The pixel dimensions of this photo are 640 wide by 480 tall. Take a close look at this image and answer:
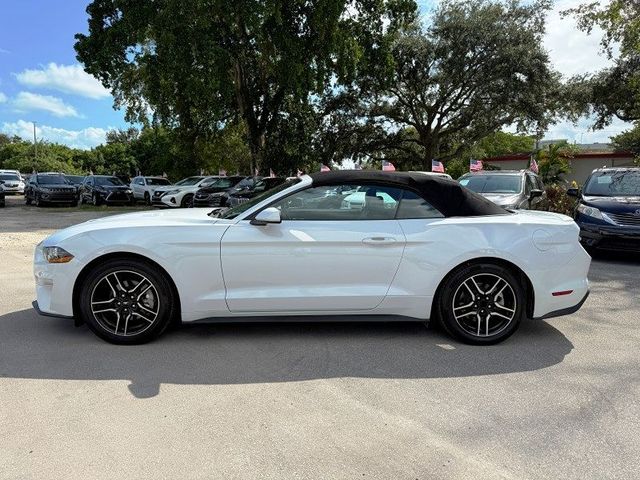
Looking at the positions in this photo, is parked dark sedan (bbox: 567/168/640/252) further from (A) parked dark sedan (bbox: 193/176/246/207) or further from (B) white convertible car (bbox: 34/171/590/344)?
(A) parked dark sedan (bbox: 193/176/246/207)

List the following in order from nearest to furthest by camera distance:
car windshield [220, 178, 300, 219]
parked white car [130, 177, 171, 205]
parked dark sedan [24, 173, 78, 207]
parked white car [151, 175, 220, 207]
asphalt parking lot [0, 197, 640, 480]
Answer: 1. asphalt parking lot [0, 197, 640, 480]
2. car windshield [220, 178, 300, 219]
3. parked white car [151, 175, 220, 207]
4. parked dark sedan [24, 173, 78, 207]
5. parked white car [130, 177, 171, 205]

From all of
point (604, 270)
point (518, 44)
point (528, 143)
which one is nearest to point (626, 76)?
point (518, 44)

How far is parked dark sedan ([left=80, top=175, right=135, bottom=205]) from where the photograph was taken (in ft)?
77.3

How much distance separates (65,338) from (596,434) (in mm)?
4202

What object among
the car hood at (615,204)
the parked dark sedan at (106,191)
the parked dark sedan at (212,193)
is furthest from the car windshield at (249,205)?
the parked dark sedan at (106,191)

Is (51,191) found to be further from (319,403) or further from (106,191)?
(319,403)

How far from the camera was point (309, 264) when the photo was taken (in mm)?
4199

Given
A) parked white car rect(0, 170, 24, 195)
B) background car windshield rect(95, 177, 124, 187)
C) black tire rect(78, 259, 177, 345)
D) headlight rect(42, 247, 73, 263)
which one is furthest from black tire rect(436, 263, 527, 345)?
parked white car rect(0, 170, 24, 195)

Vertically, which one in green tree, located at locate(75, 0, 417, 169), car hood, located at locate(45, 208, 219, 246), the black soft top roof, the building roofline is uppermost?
green tree, located at locate(75, 0, 417, 169)

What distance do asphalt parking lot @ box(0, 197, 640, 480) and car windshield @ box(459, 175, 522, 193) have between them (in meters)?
7.18

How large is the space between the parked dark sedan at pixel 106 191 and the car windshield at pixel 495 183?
17.4 meters

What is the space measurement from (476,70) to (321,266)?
22624mm

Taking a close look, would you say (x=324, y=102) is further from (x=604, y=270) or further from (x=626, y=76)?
(x=604, y=270)

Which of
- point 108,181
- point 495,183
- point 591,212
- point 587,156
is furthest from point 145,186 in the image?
point 587,156
